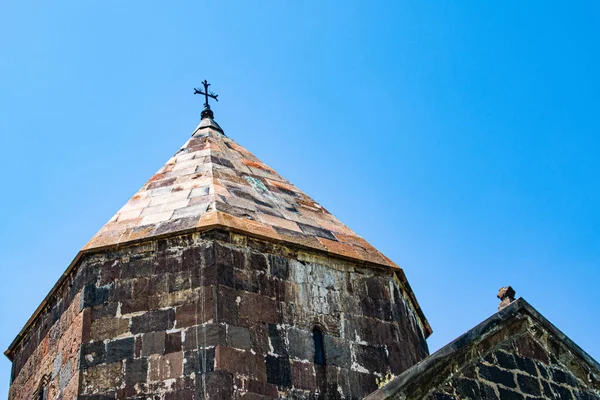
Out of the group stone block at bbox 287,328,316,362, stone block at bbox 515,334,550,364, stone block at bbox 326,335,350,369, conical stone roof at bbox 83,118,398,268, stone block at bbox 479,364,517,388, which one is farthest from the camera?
conical stone roof at bbox 83,118,398,268

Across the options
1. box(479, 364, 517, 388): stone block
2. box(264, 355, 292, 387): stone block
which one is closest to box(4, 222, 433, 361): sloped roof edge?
box(264, 355, 292, 387): stone block

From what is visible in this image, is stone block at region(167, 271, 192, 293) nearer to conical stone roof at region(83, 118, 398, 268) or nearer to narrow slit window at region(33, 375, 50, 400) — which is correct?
conical stone roof at region(83, 118, 398, 268)

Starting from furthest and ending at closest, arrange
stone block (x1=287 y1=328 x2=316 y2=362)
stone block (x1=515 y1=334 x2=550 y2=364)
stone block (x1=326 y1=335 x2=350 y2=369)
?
1. stone block (x1=326 y1=335 x2=350 y2=369)
2. stone block (x1=287 y1=328 x2=316 y2=362)
3. stone block (x1=515 y1=334 x2=550 y2=364)

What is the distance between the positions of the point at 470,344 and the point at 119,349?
112 inches

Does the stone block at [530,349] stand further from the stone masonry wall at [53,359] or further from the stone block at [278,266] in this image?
the stone masonry wall at [53,359]

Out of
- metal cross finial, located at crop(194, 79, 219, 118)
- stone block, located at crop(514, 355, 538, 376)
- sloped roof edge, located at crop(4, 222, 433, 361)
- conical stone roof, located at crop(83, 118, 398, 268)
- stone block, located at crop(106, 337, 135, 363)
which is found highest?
metal cross finial, located at crop(194, 79, 219, 118)

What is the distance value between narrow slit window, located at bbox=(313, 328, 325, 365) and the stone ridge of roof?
1414mm

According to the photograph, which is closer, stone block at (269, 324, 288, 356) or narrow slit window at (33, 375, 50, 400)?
stone block at (269, 324, 288, 356)

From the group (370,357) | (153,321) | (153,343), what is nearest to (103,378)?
(153,343)

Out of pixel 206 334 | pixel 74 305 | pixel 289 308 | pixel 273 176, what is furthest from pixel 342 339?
pixel 273 176

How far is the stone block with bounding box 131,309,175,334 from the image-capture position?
7.02 meters

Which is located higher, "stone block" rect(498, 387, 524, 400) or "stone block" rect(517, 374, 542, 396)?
"stone block" rect(517, 374, 542, 396)

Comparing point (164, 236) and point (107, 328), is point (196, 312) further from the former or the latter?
point (164, 236)

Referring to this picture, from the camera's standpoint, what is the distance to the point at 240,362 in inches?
266
